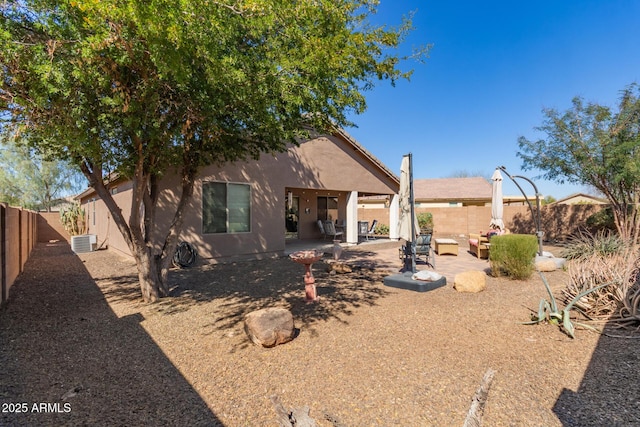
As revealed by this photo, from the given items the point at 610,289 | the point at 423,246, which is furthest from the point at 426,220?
the point at 610,289

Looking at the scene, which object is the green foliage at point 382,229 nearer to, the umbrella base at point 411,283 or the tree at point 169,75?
the umbrella base at point 411,283

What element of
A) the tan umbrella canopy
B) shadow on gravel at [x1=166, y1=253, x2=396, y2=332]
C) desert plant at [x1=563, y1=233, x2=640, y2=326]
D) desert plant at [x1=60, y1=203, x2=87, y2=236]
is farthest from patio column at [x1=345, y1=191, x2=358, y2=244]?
desert plant at [x1=60, y1=203, x2=87, y2=236]

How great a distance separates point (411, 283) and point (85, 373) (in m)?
5.48

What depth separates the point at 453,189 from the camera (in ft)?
98.3

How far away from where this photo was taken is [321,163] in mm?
12867

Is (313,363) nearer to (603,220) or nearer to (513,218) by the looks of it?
(603,220)

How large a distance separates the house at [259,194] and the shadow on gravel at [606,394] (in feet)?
18.5

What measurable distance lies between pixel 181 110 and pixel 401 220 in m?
5.26

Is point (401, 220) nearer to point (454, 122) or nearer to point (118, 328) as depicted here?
point (118, 328)

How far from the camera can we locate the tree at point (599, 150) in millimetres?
11219

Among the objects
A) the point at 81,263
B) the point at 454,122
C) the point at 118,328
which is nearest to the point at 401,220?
the point at 118,328

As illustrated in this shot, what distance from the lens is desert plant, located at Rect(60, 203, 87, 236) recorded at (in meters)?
17.0

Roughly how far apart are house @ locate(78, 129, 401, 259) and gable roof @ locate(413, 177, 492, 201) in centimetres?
1452

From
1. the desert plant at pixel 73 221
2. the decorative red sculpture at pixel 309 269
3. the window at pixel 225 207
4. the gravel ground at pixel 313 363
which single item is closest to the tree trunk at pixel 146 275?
the gravel ground at pixel 313 363
